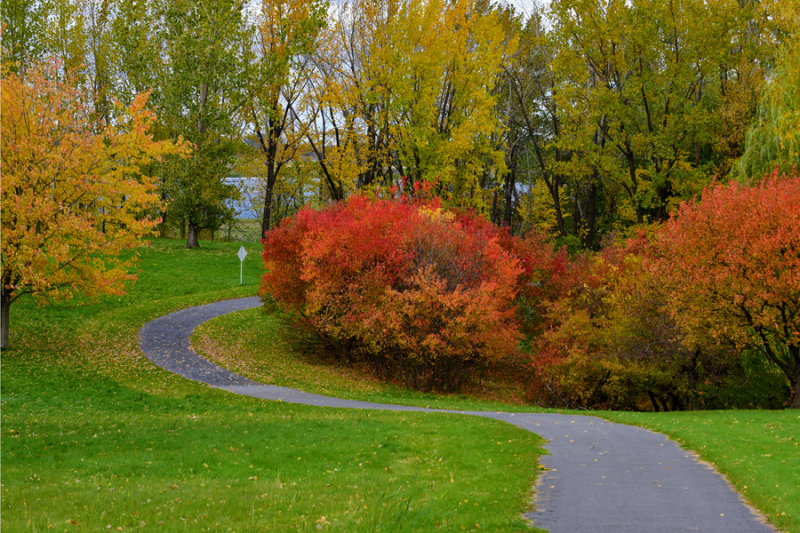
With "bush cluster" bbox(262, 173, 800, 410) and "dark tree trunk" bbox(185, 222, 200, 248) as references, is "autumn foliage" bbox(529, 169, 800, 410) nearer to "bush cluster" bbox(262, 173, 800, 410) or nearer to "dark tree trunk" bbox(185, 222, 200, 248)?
"bush cluster" bbox(262, 173, 800, 410)

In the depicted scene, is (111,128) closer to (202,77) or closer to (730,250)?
(202,77)

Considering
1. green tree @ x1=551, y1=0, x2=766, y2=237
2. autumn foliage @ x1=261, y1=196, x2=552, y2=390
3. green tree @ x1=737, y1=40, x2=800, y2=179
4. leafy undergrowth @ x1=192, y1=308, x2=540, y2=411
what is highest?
green tree @ x1=551, y1=0, x2=766, y2=237

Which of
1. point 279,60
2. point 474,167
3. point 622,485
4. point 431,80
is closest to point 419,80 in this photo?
point 431,80

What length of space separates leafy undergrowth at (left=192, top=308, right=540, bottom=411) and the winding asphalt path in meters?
5.28

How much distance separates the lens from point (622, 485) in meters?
10.8

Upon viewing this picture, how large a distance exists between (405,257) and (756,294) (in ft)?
39.9

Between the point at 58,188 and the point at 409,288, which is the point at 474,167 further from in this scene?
the point at 58,188

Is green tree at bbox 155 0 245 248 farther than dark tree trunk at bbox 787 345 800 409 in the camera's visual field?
Yes

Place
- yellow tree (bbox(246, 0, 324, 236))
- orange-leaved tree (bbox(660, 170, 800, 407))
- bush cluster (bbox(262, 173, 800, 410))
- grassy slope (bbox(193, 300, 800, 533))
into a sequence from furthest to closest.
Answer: yellow tree (bbox(246, 0, 324, 236))
bush cluster (bbox(262, 173, 800, 410))
orange-leaved tree (bbox(660, 170, 800, 407))
grassy slope (bbox(193, 300, 800, 533))

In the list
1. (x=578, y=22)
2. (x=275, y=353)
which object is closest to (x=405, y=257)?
(x=275, y=353)

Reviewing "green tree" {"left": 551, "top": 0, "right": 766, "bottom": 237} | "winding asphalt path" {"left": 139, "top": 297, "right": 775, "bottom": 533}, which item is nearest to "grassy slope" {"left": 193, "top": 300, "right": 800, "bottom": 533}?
"winding asphalt path" {"left": 139, "top": 297, "right": 775, "bottom": 533}

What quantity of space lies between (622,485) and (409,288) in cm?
1628

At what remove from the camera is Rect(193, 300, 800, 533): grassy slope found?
10.7m

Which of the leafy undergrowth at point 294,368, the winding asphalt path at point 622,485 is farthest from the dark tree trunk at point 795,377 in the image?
the leafy undergrowth at point 294,368
